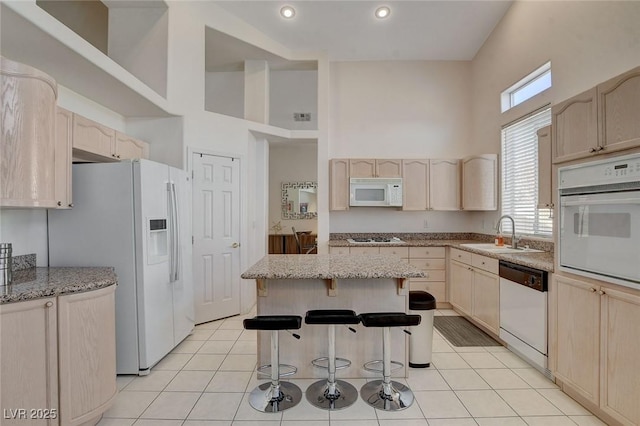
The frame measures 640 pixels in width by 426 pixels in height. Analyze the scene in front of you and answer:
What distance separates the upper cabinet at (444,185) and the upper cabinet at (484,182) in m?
0.30

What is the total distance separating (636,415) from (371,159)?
3.64 metres

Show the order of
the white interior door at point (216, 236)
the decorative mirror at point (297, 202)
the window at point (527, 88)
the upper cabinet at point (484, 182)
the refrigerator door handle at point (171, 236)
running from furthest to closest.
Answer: the decorative mirror at point (297, 202)
the upper cabinet at point (484, 182)
the white interior door at point (216, 236)
the window at point (527, 88)
the refrigerator door handle at point (171, 236)

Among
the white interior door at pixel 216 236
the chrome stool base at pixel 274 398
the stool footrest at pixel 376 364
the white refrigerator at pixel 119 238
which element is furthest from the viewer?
the white interior door at pixel 216 236

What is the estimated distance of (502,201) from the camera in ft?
13.7

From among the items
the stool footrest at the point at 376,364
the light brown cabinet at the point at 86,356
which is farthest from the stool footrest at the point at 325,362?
the light brown cabinet at the point at 86,356

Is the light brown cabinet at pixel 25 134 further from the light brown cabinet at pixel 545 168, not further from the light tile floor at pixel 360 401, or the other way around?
the light brown cabinet at pixel 545 168

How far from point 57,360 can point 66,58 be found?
2.02 metres

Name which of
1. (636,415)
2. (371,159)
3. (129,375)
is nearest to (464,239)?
(371,159)

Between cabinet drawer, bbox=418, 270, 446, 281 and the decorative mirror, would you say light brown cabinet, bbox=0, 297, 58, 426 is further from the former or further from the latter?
the decorative mirror

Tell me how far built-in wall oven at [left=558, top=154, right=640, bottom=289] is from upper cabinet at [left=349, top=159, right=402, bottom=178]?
250cm

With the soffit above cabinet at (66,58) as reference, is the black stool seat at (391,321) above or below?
below

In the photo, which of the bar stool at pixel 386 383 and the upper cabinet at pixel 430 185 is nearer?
the bar stool at pixel 386 383

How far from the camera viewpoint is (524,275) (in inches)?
105

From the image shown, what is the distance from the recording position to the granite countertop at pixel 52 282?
167cm
